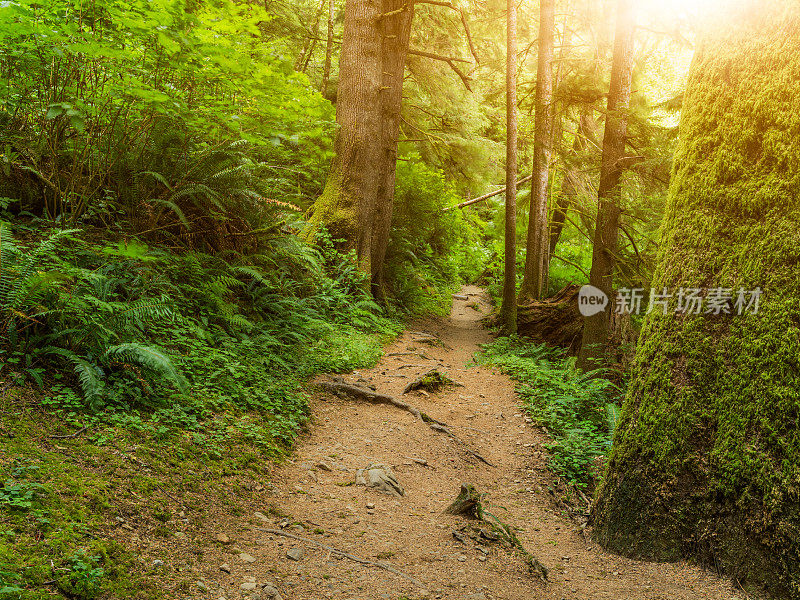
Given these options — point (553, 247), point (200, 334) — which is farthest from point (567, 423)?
point (553, 247)

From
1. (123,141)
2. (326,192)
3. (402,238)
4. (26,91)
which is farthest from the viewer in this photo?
(402,238)

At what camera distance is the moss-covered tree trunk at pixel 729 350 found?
2527 millimetres

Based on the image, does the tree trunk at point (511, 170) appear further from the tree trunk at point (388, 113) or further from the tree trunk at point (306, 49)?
the tree trunk at point (306, 49)

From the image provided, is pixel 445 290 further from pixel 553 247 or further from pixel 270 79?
pixel 270 79

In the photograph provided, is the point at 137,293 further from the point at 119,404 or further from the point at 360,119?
the point at 360,119

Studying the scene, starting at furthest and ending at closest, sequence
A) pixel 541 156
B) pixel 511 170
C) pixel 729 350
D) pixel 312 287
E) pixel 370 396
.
Result: 1. pixel 541 156
2. pixel 511 170
3. pixel 312 287
4. pixel 370 396
5. pixel 729 350

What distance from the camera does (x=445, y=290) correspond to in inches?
611

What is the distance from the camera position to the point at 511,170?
12.0 metres

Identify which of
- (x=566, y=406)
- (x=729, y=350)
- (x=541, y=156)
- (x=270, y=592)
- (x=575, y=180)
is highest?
(x=541, y=156)

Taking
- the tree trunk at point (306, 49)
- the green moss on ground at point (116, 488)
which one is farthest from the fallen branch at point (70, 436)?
the tree trunk at point (306, 49)

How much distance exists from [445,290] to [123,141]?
11.1 metres

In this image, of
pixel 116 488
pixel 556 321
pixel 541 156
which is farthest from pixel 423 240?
pixel 116 488

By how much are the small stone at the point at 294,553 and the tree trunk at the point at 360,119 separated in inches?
276

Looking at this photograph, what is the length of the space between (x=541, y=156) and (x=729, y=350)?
10328 millimetres
